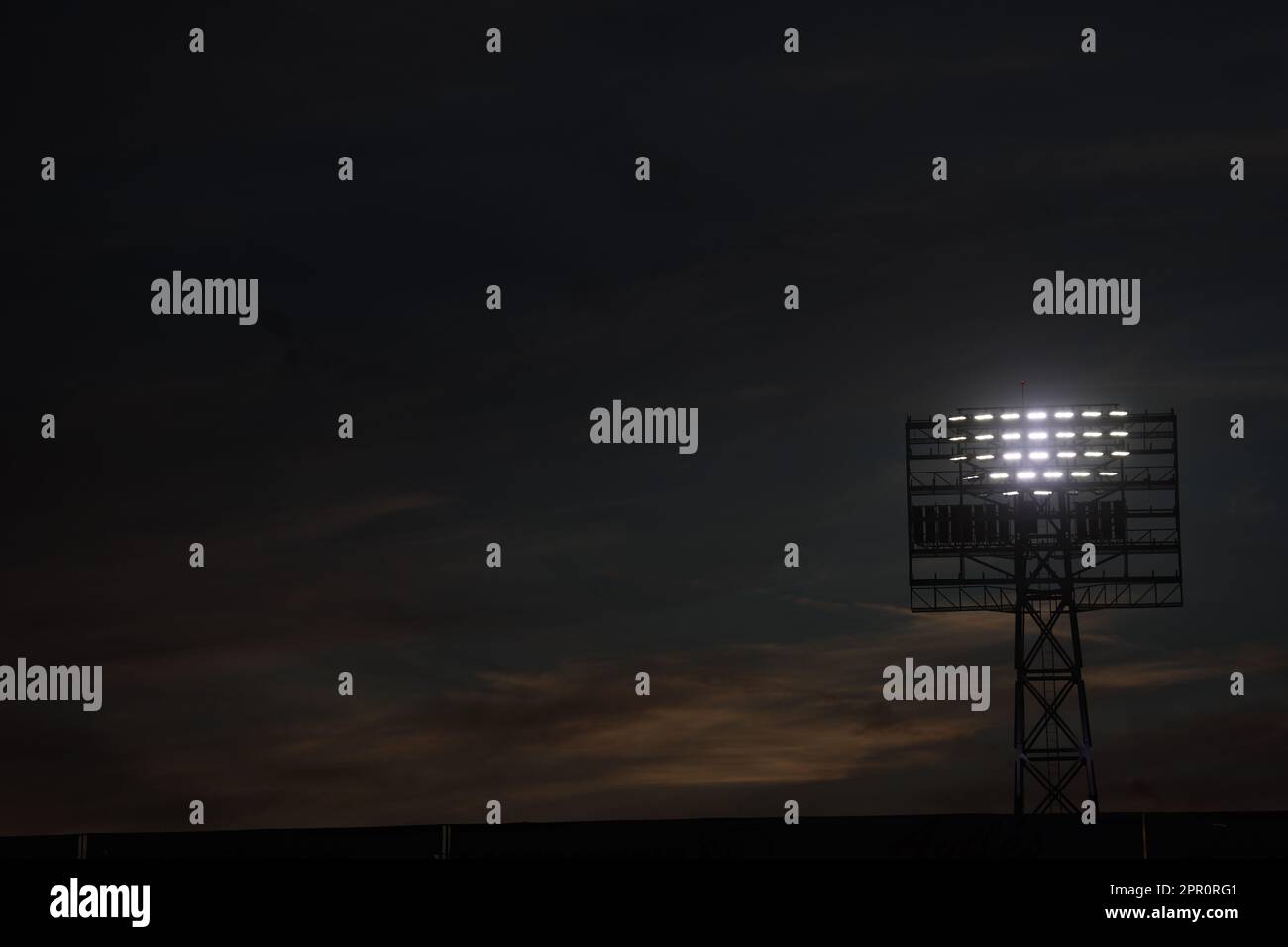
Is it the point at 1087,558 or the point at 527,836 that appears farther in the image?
the point at 1087,558

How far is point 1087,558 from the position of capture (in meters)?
59.4
